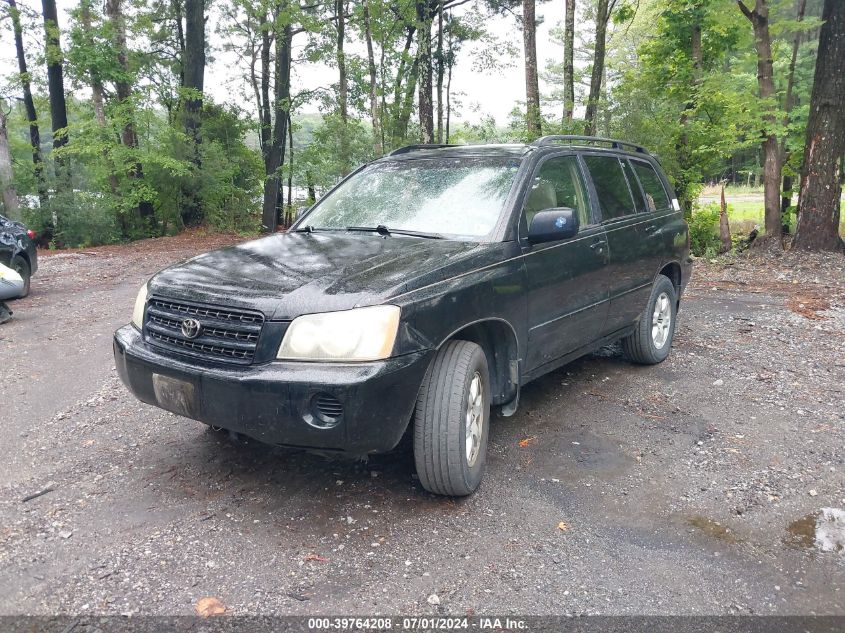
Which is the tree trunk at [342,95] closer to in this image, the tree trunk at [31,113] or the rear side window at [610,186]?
the tree trunk at [31,113]

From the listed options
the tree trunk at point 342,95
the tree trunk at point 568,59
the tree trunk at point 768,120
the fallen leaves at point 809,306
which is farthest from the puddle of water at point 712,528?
the tree trunk at point 342,95

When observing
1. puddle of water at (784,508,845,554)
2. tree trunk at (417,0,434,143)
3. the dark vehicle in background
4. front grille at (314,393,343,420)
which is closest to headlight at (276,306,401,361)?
front grille at (314,393,343,420)

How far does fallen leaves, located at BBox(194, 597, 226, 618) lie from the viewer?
102 inches

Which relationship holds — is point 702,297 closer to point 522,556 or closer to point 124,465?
point 522,556

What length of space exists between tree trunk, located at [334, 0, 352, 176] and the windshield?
623 inches

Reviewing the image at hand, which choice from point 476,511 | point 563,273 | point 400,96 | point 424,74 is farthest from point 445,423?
point 400,96

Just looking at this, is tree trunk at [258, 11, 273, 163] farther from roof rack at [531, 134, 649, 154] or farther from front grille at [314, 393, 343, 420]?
front grille at [314, 393, 343, 420]

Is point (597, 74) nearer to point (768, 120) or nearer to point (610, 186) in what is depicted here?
point (768, 120)

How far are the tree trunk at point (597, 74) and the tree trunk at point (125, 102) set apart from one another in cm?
1245

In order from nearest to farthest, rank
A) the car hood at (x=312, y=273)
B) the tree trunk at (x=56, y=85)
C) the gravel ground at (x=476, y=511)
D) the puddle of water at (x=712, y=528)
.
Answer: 1. the gravel ground at (x=476, y=511)
2. the car hood at (x=312, y=273)
3. the puddle of water at (x=712, y=528)
4. the tree trunk at (x=56, y=85)

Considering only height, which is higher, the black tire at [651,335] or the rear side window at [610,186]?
the rear side window at [610,186]

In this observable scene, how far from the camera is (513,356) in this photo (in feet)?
12.7

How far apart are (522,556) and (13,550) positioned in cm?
236

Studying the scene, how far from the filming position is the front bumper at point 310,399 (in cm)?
291
